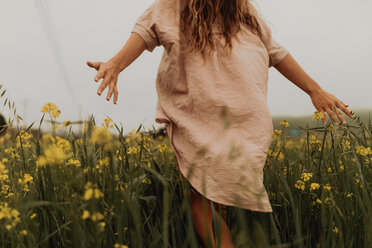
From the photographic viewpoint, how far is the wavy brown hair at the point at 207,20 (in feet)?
7.17

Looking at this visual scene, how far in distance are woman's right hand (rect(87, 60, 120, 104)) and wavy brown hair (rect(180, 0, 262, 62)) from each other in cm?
42

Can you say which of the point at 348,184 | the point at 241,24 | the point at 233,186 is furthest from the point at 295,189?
the point at 241,24

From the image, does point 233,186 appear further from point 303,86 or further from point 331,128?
point 303,86

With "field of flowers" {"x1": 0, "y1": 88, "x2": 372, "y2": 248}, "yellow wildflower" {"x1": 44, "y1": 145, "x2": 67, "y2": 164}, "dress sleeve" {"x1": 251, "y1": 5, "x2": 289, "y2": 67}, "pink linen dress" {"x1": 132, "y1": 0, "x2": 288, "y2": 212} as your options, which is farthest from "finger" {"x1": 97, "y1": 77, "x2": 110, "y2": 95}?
"dress sleeve" {"x1": 251, "y1": 5, "x2": 289, "y2": 67}

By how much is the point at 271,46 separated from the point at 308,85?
0.40 meters

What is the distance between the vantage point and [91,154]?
3.40ft

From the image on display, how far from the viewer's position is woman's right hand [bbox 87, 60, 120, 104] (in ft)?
6.59

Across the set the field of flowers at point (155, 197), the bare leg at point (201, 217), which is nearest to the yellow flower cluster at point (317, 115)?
the field of flowers at point (155, 197)

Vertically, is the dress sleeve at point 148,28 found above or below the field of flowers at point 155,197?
above

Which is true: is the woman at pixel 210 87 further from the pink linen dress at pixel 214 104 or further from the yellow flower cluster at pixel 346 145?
the yellow flower cluster at pixel 346 145

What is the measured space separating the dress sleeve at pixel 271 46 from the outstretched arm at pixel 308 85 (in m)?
0.04

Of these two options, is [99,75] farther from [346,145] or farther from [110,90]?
[346,145]

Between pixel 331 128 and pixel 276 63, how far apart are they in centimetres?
74

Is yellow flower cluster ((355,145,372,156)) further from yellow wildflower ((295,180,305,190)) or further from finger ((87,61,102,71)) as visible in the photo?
finger ((87,61,102,71))
